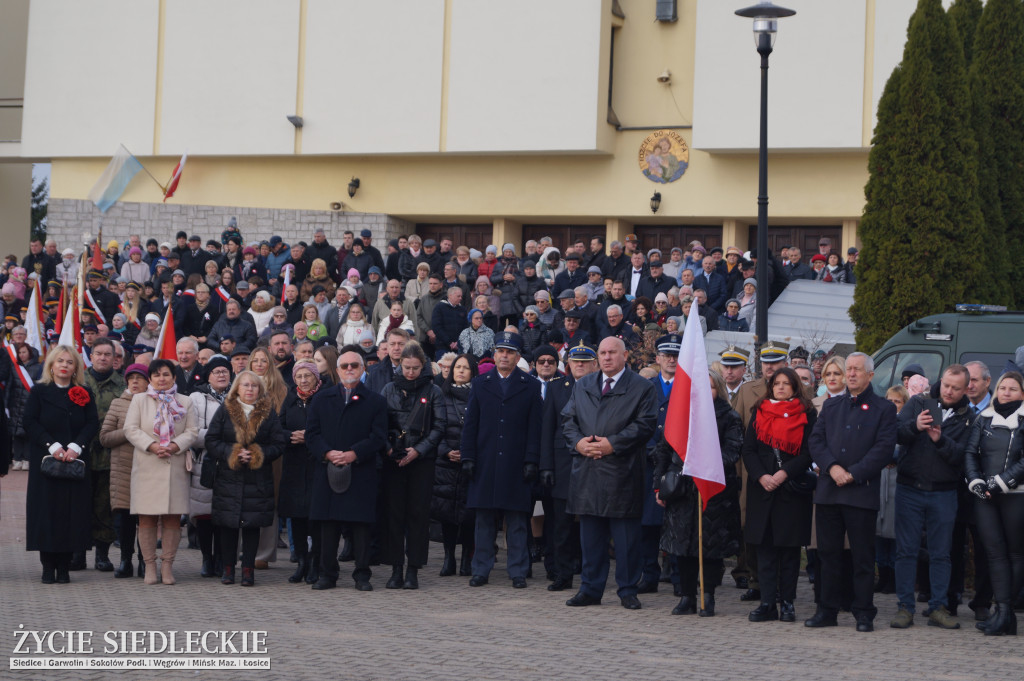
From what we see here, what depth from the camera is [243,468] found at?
1132 cm

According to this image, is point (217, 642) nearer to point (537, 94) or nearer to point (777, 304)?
point (777, 304)

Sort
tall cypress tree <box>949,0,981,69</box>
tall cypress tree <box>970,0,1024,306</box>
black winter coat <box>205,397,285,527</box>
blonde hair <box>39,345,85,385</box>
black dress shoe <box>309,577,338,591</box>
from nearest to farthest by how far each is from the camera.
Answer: black dress shoe <box>309,577,338,591</box> < black winter coat <box>205,397,285,527</box> < blonde hair <box>39,345,85,385</box> < tall cypress tree <box>970,0,1024,306</box> < tall cypress tree <box>949,0,981,69</box>

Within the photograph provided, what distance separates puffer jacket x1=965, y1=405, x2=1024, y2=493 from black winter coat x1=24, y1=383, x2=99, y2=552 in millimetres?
7173

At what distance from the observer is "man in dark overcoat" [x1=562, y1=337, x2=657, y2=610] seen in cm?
1043

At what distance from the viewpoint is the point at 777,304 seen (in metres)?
20.3

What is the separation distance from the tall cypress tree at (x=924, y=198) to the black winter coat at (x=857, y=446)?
717 centimetres

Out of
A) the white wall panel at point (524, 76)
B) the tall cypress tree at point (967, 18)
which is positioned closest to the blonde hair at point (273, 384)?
the tall cypress tree at point (967, 18)

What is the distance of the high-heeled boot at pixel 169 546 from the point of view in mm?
11297

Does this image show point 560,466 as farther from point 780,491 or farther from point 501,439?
point 780,491

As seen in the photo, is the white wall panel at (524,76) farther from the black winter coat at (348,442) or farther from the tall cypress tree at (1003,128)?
the black winter coat at (348,442)

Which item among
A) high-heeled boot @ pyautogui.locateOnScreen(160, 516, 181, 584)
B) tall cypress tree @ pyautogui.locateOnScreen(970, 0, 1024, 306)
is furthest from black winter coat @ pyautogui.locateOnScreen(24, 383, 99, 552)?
tall cypress tree @ pyautogui.locateOnScreen(970, 0, 1024, 306)

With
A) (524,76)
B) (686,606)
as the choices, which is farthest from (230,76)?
(686,606)

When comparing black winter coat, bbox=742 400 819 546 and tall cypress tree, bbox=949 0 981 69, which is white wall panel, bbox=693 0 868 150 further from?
black winter coat, bbox=742 400 819 546

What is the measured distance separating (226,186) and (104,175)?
2.55m
